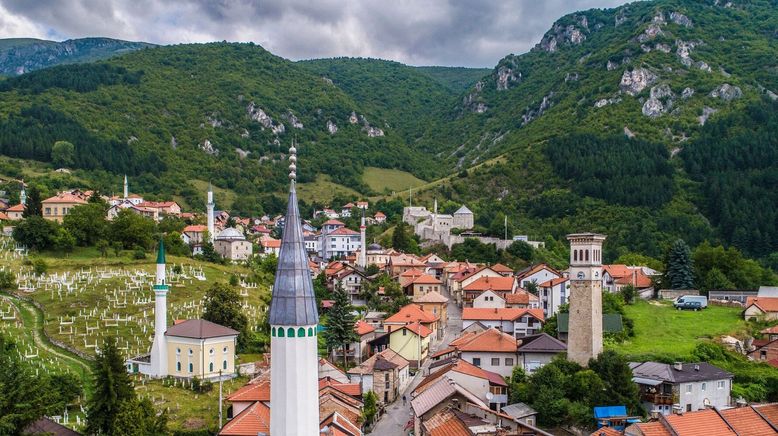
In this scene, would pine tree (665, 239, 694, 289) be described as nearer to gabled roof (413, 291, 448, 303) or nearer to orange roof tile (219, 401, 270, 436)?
gabled roof (413, 291, 448, 303)

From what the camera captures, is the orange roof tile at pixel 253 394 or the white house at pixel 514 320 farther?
the white house at pixel 514 320

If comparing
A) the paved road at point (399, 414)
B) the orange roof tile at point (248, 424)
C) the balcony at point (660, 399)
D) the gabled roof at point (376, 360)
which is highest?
the orange roof tile at point (248, 424)

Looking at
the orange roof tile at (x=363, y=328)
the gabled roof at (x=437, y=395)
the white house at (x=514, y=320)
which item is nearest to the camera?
the gabled roof at (x=437, y=395)

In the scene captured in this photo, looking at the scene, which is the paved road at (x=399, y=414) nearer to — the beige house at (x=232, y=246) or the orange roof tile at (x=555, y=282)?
the orange roof tile at (x=555, y=282)

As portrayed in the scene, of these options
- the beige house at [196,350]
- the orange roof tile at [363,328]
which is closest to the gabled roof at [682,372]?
the orange roof tile at [363,328]

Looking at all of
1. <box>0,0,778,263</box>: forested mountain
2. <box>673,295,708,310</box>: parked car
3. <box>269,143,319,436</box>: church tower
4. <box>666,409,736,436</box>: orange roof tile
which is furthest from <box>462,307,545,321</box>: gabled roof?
<box>0,0,778,263</box>: forested mountain

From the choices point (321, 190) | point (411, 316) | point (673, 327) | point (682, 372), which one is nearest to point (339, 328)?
point (411, 316)

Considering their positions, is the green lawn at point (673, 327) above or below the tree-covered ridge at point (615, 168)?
below

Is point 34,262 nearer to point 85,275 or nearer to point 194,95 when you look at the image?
point 85,275

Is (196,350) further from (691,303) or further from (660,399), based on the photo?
(691,303)
